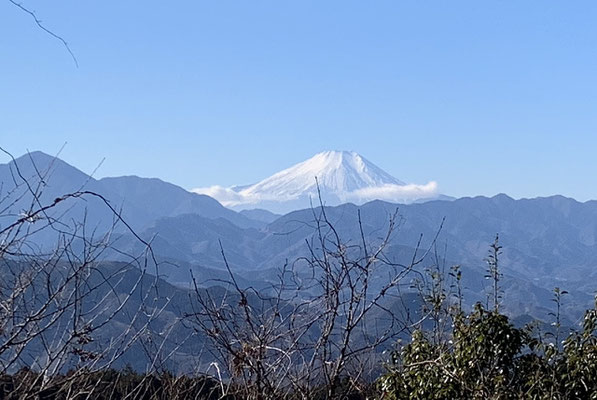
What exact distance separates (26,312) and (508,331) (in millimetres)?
5722

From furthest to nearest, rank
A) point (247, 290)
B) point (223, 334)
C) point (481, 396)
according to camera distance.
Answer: point (481, 396) < point (247, 290) < point (223, 334)

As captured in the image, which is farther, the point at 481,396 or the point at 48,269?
the point at 481,396

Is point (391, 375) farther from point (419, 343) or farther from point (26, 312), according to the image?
point (26, 312)

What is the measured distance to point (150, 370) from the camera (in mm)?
4035

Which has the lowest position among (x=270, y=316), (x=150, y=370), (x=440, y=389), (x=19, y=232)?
(x=440, y=389)

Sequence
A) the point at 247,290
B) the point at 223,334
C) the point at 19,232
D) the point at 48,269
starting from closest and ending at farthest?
the point at 19,232, the point at 48,269, the point at 223,334, the point at 247,290

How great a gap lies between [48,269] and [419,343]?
17.0 feet

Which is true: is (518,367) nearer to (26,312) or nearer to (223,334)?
(223,334)

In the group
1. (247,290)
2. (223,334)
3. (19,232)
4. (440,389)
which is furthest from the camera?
(440,389)

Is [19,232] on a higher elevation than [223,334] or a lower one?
higher

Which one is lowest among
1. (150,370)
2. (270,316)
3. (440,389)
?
(440,389)

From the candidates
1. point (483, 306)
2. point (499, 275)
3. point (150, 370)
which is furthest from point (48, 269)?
point (483, 306)

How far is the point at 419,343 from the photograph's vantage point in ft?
26.5

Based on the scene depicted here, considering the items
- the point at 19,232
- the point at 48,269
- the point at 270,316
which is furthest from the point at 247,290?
the point at 19,232
